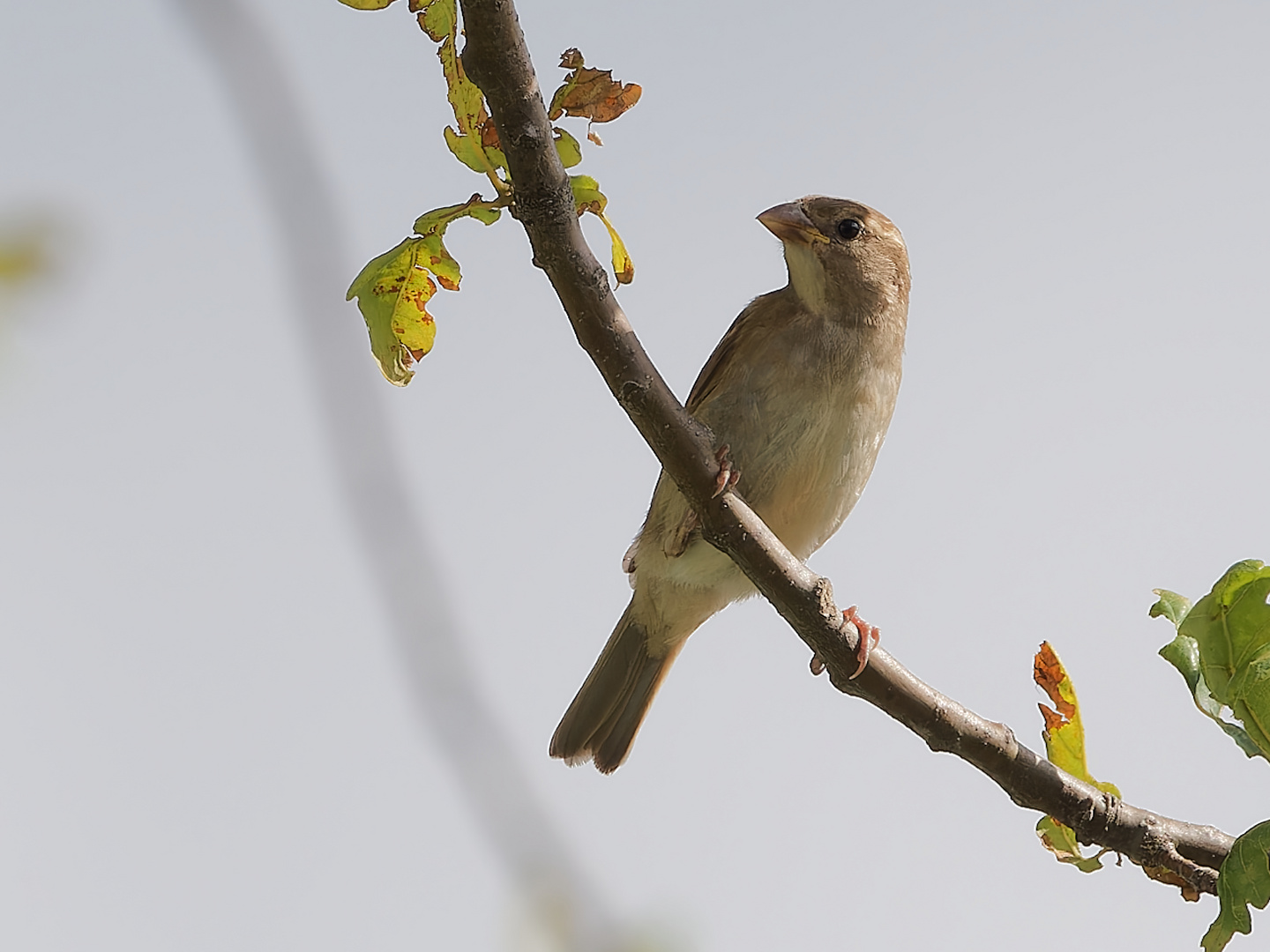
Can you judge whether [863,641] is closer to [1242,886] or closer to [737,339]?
[1242,886]

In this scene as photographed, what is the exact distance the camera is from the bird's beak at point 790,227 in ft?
15.4

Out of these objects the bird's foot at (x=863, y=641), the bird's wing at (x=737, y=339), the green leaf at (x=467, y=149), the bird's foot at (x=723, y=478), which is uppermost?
the bird's wing at (x=737, y=339)

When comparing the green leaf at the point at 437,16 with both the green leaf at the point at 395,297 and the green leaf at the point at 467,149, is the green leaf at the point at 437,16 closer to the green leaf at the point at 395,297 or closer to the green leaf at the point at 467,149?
the green leaf at the point at 467,149

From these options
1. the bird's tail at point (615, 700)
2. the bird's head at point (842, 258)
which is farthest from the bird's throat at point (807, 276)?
the bird's tail at point (615, 700)

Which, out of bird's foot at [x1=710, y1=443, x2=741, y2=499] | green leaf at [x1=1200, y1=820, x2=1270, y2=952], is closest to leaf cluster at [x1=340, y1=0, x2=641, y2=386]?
bird's foot at [x1=710, y1=443, x2=741, y2=499]

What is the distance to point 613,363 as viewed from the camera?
2.25 metres

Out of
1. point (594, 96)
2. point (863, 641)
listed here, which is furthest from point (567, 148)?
point (863, 641)

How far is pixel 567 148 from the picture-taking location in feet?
7.60

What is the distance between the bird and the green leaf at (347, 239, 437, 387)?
1656 millimetres

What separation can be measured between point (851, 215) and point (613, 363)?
2836mm

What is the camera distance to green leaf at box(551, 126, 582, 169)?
231cm

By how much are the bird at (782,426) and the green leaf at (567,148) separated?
5.64 ft

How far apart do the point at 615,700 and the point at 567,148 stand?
10.0ft

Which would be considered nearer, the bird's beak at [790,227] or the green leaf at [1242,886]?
the green leaf at [1242,886]
